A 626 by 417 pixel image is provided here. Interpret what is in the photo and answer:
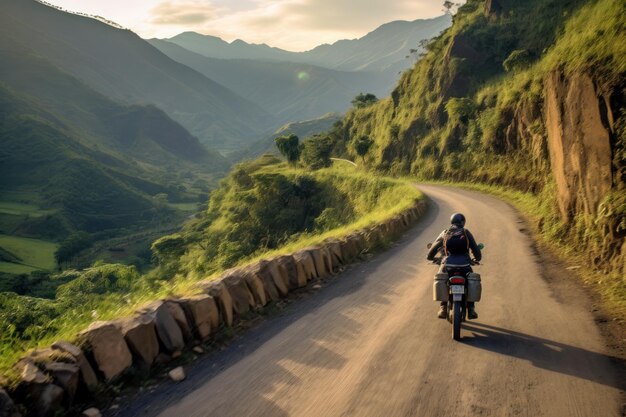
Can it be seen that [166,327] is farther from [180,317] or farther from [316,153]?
[316,153]

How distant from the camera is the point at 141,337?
594 cm

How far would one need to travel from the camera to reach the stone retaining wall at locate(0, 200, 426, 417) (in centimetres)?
477

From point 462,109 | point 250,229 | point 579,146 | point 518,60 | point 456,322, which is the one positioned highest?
point 518,60

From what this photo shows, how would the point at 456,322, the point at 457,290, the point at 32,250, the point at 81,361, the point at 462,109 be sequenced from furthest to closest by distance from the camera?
the point at 32,250 < the point at 462,109 < the point at 457,290 < the point at 456,322 < the point at 81,361

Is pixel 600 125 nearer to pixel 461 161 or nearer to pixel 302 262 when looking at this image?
pixel 302 262

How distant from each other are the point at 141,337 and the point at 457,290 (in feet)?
16.1

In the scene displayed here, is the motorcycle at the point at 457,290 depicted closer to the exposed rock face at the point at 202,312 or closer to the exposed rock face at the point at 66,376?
the exposed rock face at the point at 202,312

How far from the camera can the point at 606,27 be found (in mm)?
11602

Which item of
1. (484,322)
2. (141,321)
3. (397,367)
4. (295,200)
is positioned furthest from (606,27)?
(295,200)

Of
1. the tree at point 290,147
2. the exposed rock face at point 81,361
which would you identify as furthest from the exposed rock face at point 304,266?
the tree at point 290,147

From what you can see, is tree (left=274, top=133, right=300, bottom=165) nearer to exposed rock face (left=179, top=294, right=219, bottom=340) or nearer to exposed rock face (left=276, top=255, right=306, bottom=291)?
exposed rock face (left=276, top=255, right=306, bottom=291)

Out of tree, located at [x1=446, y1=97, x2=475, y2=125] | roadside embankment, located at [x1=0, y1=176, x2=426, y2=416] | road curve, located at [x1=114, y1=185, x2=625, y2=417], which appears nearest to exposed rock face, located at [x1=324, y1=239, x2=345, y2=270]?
roadside embankment, located at [x1=0, y1=176, x2=426, y2=416]

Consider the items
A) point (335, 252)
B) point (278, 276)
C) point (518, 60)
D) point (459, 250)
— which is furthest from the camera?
point (518, 60)

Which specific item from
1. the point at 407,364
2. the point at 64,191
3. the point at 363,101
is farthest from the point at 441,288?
the point at 64,191
